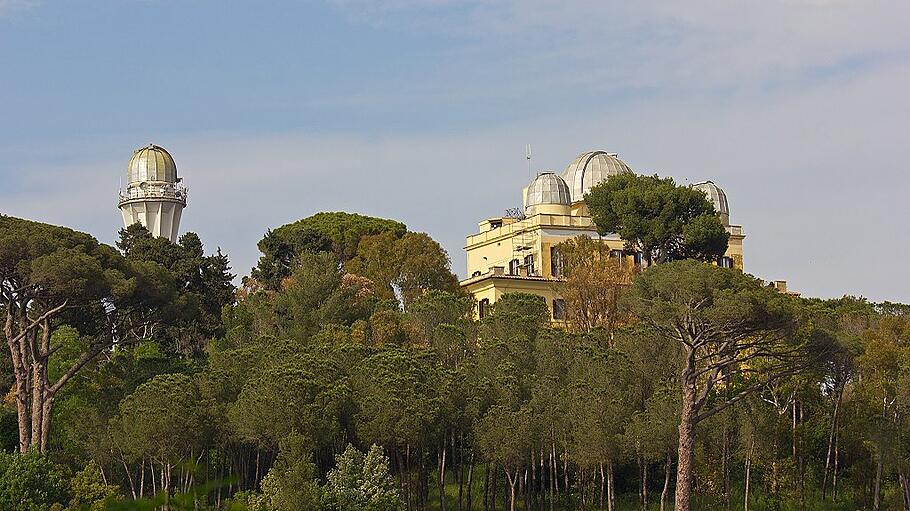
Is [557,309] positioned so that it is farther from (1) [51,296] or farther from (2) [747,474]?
(1) [51,296]

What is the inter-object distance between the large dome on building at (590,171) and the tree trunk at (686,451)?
2598cm

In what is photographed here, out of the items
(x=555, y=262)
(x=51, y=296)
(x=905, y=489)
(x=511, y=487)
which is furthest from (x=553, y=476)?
(x=555, y=262)

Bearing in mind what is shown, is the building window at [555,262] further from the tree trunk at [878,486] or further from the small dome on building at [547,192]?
the tree trunk at [878,486]

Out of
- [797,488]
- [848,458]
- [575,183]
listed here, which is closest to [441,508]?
[797,488]

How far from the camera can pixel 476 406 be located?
3762 centimetres

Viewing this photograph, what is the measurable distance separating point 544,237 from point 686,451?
2359 cm

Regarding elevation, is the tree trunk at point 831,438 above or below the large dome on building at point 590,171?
below

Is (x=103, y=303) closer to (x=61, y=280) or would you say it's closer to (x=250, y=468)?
(x=61, y=280)

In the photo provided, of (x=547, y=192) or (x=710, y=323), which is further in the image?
(x=547, y=192)

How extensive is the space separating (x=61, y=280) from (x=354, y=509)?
9.45 metres

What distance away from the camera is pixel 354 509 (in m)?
34.1

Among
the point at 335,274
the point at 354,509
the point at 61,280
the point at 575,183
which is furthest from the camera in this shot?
the point at 575,183

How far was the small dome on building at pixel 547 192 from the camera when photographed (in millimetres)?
60062

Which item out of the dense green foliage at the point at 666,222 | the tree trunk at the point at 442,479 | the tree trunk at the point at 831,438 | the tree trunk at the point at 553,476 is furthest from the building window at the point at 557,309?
the tree trunk at the point at 442,479
